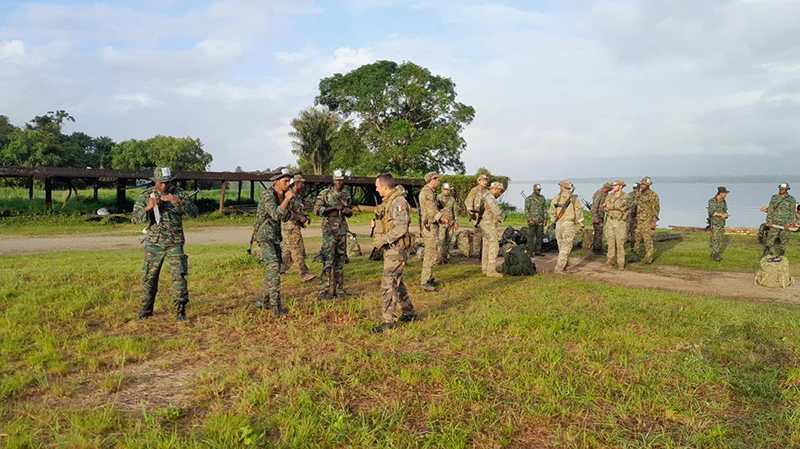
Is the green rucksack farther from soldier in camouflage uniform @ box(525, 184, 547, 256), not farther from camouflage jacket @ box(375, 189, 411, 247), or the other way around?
camouflage jacket @ box(375, 189, 411, 247)

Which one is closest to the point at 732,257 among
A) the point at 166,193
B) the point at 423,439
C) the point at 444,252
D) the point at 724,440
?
the point at 444,252

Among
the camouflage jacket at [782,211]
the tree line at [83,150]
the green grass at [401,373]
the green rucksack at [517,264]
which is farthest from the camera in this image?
the tree line at [83,150]

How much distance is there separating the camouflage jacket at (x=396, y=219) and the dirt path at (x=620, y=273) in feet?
17.5

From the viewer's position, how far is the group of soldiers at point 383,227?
5.80 metres

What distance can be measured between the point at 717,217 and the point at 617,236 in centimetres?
312

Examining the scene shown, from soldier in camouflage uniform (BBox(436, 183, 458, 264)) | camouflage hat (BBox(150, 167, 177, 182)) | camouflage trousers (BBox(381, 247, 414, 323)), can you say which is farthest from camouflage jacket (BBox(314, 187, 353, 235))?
soldier in camouflage uniform (BBox(436, 183, 458, 264))

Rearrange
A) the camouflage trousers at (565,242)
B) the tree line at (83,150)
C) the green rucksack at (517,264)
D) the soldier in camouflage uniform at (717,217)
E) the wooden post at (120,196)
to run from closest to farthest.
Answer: the green rucksack at (517,264) < the camouflage trousers at (565,242) < the soldier in camouflage uniform at (717,217) < the wooden post at (120,196) < the tree line at (83,150)

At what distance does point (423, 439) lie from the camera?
10.9ft

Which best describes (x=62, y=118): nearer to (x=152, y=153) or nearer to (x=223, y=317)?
(x=152, y=153)

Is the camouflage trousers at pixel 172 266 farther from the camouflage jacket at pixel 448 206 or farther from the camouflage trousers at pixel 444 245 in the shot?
the camouflage trousers at pixel 444 245

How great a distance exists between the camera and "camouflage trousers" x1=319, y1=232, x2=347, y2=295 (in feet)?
24.0

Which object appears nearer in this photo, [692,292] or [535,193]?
[692,292]

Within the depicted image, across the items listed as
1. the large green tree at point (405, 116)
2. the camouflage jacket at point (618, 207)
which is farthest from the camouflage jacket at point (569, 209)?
the large green tree at point (405, 116)

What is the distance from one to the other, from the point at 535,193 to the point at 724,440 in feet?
33.0
